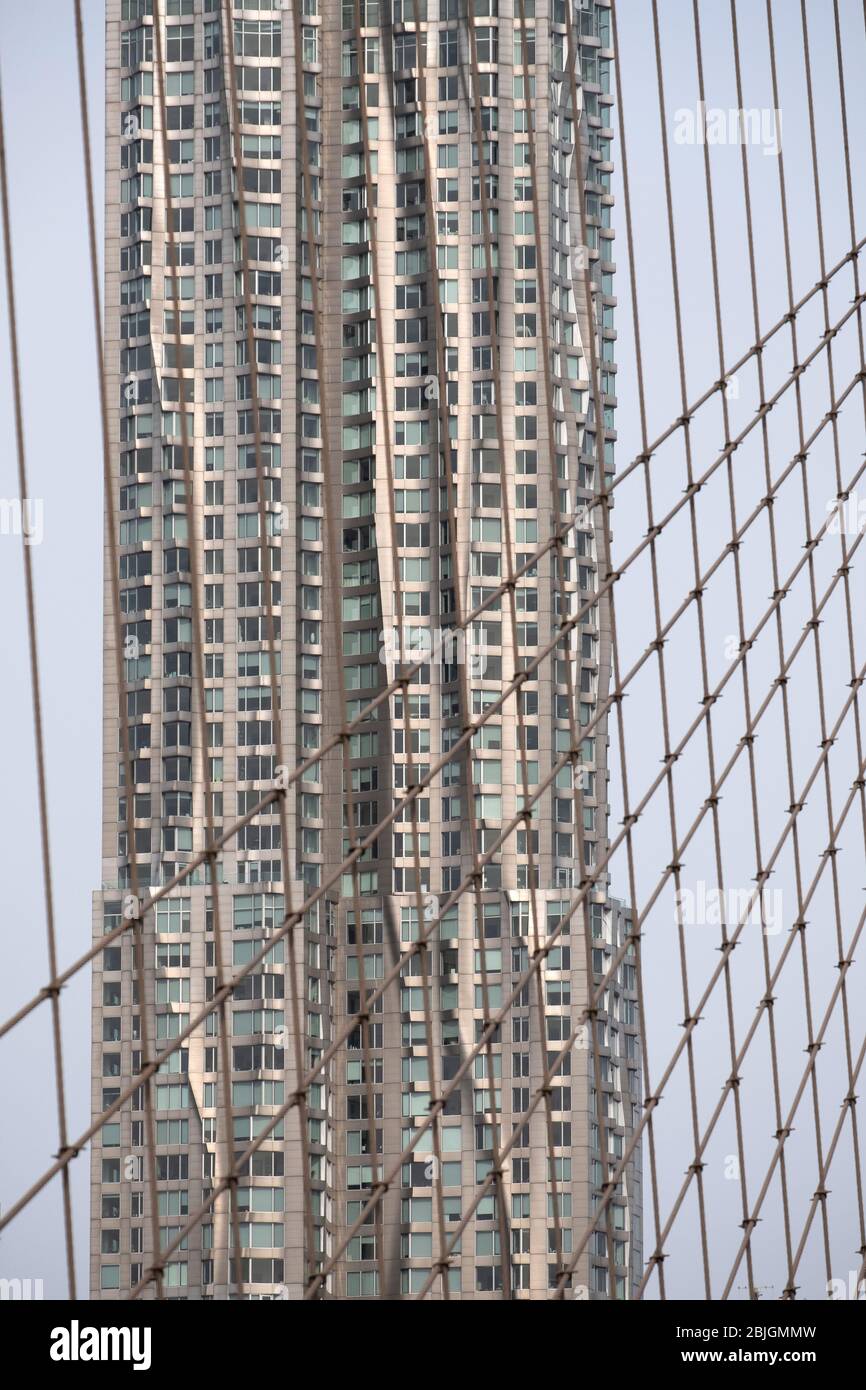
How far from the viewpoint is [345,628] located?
4384cm

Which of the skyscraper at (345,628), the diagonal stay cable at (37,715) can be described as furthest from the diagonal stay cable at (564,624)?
the skyscraper at (345,628)

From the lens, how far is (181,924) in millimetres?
A: 42500

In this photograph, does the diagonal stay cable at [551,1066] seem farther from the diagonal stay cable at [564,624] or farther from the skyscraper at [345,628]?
the skyscraper at [345,628]

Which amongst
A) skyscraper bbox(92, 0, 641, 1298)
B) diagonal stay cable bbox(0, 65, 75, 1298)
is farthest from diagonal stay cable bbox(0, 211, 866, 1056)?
skyscraper bbox(92, 0, 641, 1298)

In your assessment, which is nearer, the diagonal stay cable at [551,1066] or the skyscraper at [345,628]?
the diagonal stay cable at [551,1066]

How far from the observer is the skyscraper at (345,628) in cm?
4106

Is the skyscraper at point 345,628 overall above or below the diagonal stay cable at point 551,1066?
above

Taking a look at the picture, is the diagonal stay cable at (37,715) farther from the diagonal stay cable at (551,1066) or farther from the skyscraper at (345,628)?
the skyscraper at (345,628)

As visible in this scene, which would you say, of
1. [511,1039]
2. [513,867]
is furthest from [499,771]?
[511,1039]

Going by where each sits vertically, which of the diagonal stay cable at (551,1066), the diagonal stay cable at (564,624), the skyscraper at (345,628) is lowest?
the diagonal stay cable at (551,1066)

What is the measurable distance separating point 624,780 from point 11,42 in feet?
149

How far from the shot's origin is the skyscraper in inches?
1617

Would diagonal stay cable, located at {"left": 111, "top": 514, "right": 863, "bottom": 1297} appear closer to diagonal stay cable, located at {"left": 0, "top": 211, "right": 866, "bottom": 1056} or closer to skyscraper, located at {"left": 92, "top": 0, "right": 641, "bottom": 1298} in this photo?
diagonal stay cable, located at {"left": 0, "top": 211, "right": 866, "bottom": 1056}

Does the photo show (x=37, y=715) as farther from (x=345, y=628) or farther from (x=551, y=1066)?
(x=345, y=628)
